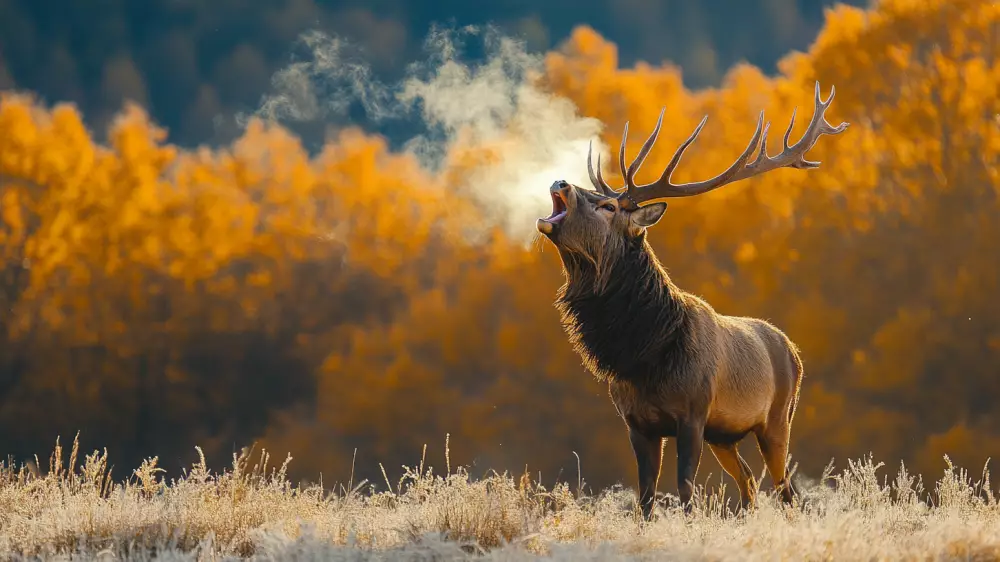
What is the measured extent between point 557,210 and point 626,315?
809mm

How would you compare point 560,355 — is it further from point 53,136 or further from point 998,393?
point 53,136

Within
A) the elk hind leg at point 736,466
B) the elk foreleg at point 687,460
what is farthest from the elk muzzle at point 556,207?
the elk hind leg at point 736,466

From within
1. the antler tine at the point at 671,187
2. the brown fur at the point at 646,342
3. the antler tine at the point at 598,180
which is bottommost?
the brown fur at the point at 646,342

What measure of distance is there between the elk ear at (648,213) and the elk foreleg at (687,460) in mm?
1338

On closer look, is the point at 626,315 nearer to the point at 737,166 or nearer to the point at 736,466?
the point at 737,166

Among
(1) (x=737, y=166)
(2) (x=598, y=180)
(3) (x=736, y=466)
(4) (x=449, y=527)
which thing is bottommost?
(4) (x=449, y=527)

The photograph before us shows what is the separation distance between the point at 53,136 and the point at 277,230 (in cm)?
550

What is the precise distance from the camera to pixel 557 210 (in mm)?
6746

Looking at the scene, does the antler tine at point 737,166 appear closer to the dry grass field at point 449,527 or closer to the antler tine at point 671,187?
the antler tine at point 671,187

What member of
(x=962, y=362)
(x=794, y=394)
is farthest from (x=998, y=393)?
(x=794, y=394)

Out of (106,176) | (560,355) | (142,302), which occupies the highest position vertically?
(106,176)

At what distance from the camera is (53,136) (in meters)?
23.1

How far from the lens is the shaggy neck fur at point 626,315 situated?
6.69 meters

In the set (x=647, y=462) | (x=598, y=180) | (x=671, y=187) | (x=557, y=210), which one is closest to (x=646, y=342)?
(x=647, y=462)
